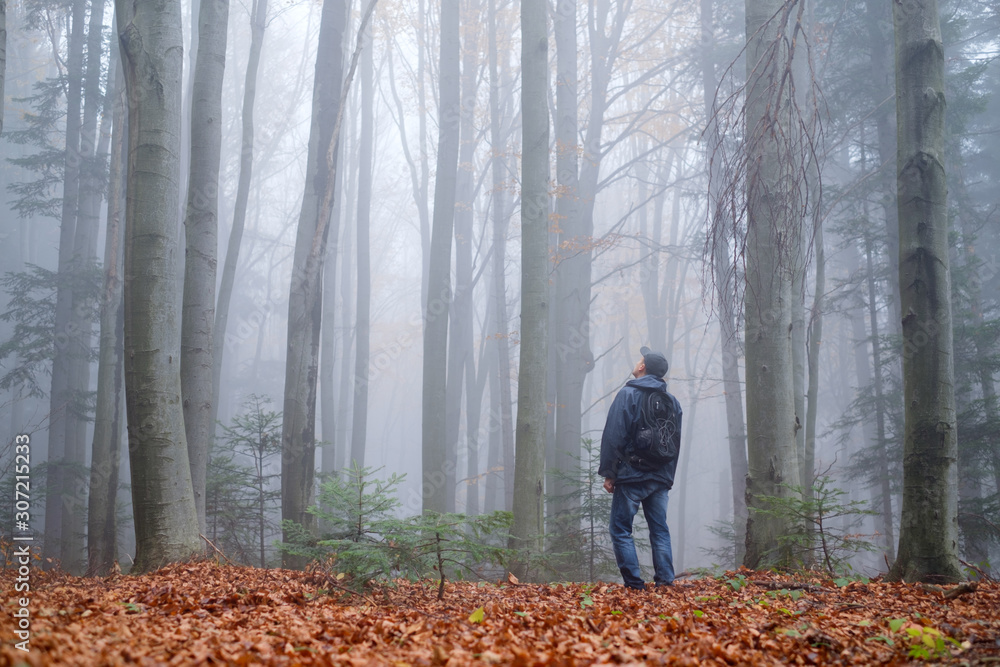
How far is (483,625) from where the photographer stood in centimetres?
342

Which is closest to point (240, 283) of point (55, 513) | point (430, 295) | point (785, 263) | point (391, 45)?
point (391, 45)

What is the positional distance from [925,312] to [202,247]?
23.2 feet

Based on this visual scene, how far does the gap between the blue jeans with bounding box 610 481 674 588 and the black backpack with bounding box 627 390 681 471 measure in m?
0.22

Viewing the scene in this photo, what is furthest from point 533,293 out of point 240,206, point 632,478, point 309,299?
point 240,206

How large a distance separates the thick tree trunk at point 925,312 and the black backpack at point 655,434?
184 centimetres

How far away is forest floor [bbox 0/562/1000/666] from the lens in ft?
8.52

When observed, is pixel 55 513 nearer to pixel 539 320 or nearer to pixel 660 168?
pixel 539 320

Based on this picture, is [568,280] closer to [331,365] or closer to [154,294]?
[154,294]

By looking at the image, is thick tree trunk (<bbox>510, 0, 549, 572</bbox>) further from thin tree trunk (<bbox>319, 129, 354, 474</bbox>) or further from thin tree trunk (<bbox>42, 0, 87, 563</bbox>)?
thin tree trunk (<bbox>42, 0, 87, 563</bbox>)

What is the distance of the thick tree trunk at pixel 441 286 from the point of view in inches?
430

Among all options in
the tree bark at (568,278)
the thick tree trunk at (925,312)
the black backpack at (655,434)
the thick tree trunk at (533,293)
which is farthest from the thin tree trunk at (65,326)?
the thick tree trunk at (925,312)

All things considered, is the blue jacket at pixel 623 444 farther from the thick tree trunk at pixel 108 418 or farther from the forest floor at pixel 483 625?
the thick tree trunk at pixel 108 418

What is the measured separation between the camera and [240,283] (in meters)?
34.8

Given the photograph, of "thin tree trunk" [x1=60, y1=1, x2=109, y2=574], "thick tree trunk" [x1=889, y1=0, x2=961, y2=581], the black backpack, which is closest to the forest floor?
"thick tree trunk" [x1=889, y1=0, x2=961, y2=581]
